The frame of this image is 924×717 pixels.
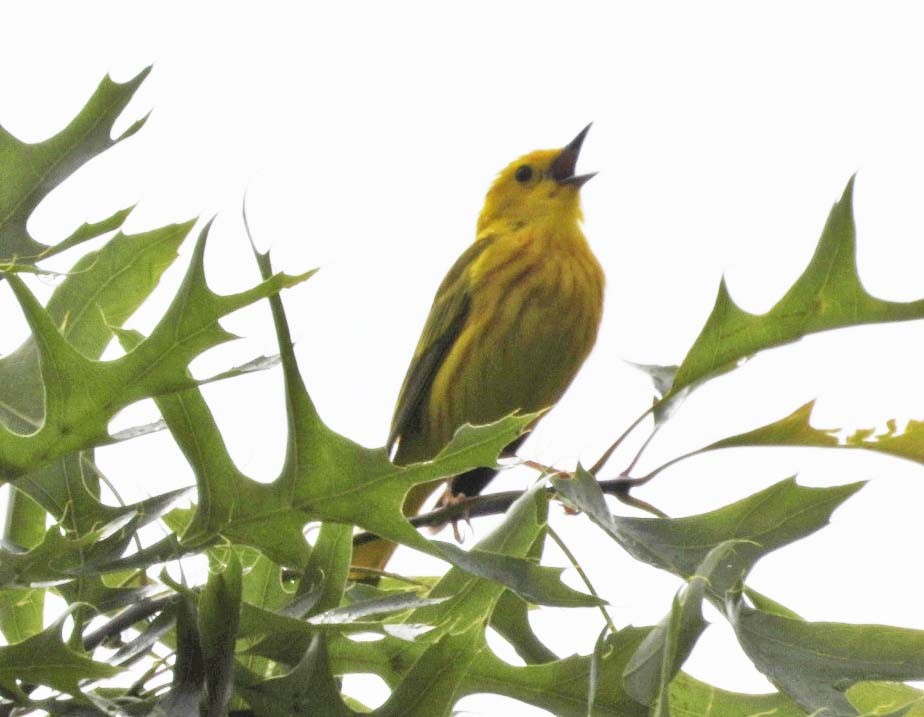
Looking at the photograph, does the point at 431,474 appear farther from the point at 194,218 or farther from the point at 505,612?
the point at 194,218

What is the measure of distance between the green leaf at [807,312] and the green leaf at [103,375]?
59cm

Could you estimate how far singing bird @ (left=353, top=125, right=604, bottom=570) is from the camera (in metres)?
3.58

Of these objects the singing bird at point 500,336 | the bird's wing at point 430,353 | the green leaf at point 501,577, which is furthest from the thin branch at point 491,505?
the bird's wing at point 430,353

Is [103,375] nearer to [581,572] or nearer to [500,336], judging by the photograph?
[581,572]

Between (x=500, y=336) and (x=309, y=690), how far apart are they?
2.44 metres

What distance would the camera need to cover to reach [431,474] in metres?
1.32

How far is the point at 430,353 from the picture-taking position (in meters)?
3.85

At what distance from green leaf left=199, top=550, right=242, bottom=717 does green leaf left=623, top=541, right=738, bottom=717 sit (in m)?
0.38

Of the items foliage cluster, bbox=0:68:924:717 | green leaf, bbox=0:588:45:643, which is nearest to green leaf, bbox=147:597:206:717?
foliage cluster, bbox=0:68:924:717

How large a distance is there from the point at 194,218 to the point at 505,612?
2.08ft

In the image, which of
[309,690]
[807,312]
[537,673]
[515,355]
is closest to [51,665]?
[309,690]

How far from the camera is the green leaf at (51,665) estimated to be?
Result: 117 centimetres

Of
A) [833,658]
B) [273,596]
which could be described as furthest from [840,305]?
[273,596]

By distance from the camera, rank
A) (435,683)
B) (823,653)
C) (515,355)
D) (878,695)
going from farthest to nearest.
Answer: (515,355) < (878,695) < (823,653) < (435,683)
